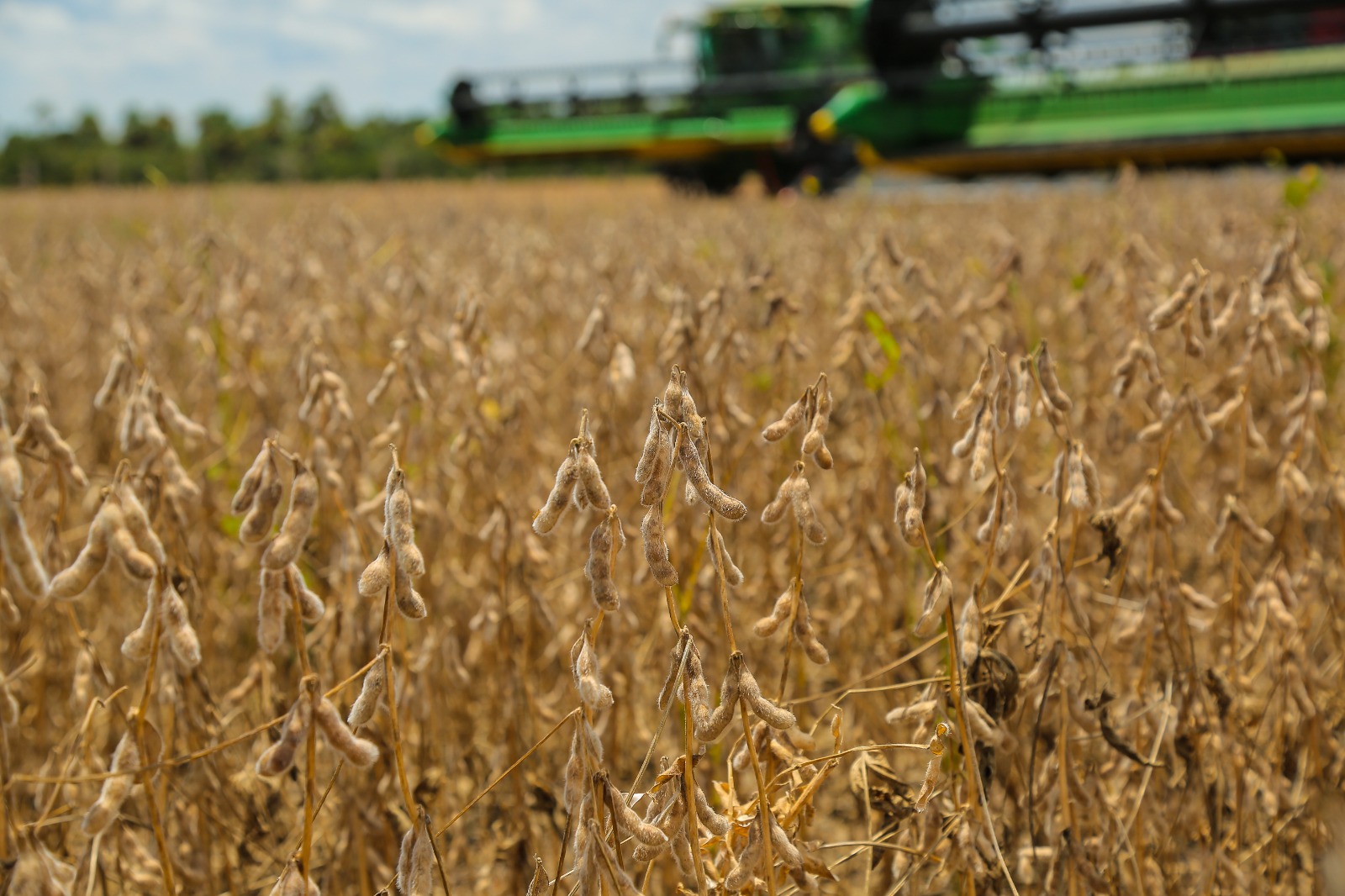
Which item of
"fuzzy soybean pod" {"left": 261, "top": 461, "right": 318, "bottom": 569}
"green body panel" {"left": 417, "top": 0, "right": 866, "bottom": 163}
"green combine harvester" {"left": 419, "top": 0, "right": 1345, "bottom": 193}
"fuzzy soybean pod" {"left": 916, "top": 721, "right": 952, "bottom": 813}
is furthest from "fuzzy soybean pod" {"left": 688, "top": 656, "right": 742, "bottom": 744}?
"green body panel" {"left": 417, "top": 0, "right": 866, "bottom": 163}

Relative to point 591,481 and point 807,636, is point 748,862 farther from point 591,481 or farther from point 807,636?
point 591,481

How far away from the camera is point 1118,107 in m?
10.2

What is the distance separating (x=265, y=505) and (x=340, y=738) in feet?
0.68

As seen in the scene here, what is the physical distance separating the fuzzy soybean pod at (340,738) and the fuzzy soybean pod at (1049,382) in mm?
790

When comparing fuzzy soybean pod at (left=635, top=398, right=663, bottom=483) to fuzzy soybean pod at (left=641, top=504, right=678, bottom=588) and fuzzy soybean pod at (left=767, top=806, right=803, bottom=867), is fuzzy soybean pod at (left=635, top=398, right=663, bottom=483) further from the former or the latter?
fuzzy soybean pod at (left=767, top=806, right=803, bottom=867)

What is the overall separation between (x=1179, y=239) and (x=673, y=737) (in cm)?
248

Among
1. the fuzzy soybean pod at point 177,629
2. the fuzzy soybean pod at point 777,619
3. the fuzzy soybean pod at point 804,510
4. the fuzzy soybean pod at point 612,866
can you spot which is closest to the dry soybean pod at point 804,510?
the fuzzy soybean pod at point 804,510

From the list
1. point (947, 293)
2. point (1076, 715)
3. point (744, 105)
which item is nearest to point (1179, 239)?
point (947, 293)

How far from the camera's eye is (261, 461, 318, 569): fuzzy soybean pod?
2.62 feet

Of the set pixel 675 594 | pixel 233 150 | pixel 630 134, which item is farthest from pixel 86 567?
pixel 233 150

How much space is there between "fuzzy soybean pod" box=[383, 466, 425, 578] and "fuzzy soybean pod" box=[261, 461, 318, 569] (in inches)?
2.3

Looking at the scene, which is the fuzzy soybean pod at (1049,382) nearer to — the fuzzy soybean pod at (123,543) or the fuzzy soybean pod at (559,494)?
the fuzzy soybean pod at (559,494)

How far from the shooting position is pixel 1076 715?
3.99ft

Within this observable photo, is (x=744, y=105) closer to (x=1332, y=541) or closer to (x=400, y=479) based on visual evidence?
(x=1332, y=541)
